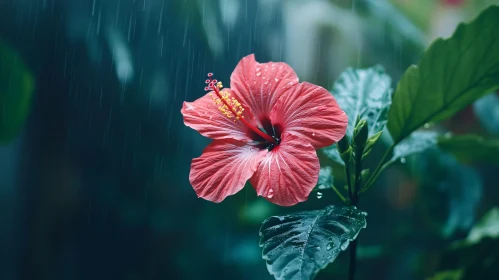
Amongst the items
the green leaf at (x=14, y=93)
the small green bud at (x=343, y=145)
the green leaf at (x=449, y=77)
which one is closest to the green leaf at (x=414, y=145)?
the green leaf at (x=449, y=77)

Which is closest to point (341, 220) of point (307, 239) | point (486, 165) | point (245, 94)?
point (307, 239)

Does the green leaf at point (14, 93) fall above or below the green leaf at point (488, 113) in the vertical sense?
below

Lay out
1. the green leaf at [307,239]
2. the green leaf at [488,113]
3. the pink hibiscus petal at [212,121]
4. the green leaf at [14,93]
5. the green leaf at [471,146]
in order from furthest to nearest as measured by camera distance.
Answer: the green leaf at [488,113] → the green leaf at [14,93] → the green leaf at [471,146] → the pink hibiscus petal at [212,121] → the green leaf at [307,239]

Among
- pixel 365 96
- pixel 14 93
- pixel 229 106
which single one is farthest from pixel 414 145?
pixel 14 93

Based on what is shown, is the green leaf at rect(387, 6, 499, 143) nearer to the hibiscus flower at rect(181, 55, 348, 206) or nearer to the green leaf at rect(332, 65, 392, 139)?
the green leaf at rect(332, 65, 392, 139)

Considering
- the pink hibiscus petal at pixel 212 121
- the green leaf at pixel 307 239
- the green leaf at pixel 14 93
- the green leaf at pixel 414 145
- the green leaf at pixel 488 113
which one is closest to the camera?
the green leaf at pixel 307 239

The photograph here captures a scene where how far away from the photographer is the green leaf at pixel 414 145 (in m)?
0.67

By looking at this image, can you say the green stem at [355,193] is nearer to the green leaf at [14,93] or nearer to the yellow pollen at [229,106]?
the yellow pollen at [229,106]

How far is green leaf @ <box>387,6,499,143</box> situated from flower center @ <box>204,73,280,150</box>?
20cm

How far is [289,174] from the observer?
18.3 inches

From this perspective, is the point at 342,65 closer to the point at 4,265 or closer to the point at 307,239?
the point at 307,239

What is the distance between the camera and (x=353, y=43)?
103cm

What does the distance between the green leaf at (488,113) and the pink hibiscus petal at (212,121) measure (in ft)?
2.32

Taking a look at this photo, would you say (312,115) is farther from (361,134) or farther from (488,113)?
(488,113)
